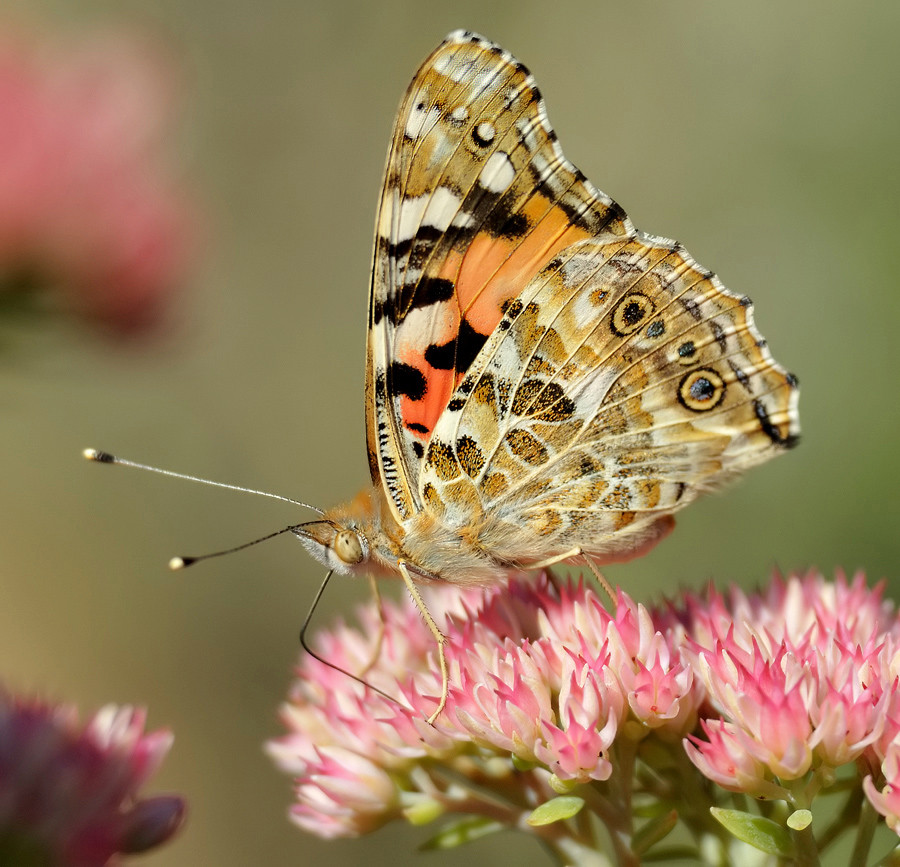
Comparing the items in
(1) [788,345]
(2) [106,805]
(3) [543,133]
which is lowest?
(2) [106,805]

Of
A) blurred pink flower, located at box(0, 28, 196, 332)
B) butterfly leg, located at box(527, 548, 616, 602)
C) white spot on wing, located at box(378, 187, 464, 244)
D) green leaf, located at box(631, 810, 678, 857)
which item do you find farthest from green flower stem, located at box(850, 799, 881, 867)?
blurred pink flower, located at box(0, 28, 196, 332)

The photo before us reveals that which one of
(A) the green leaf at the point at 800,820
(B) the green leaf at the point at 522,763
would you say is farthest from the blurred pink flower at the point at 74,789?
(A) the green leaf at the point at 800,820

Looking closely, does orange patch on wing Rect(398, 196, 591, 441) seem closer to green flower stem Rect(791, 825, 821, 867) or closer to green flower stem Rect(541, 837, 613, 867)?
green flower stem Rect(541, 837, 613, 867)

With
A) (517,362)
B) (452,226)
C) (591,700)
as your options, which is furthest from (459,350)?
(591,700)

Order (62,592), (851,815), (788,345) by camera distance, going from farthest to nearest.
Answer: (62,592), (788,345), (851,815)

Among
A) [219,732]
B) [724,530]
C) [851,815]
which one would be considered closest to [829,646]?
[851,815]

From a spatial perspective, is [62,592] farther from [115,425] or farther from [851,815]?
[851,815]

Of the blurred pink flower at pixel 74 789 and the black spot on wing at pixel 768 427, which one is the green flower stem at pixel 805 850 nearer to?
the black spot on wing at pixel 768 427
